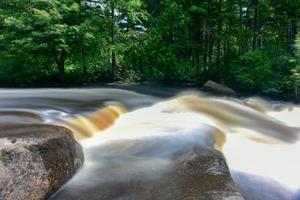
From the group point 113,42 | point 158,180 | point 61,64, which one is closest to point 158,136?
point 158,180

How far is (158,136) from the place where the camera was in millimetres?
7828

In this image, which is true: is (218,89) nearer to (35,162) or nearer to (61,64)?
(61,64)

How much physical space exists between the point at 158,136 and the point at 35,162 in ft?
11.1

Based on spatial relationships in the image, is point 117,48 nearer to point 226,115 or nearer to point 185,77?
point 185,77

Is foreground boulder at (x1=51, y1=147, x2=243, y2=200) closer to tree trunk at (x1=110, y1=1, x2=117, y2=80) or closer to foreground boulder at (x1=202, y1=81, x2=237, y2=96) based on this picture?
foreground boulder at (x1=202, y1=81, x2=237, y2=96)

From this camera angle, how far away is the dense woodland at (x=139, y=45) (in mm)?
16922

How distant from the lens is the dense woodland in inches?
666

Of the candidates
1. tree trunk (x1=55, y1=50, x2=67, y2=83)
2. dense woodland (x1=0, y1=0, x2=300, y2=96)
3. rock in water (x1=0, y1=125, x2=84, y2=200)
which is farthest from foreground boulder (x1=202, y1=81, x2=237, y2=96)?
rock in water (x1=0, y1=125, x2=84, y2=200)

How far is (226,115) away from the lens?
10898 mm

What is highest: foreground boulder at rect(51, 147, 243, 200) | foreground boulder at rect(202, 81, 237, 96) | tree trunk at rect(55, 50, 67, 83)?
tree trunk at rect(55, 50, 67, 83)

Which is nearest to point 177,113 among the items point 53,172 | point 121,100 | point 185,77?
point 121,100

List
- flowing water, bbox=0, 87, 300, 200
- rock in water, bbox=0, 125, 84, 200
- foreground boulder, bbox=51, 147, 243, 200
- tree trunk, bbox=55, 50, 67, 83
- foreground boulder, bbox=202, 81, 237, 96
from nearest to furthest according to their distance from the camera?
rock in water, bbox=0, 125, 84, 200 < foreground boulder, bbox=51, 147, 243, 200 < flowing water, bbox=0, 87, 300, 200 < foreground boulder, bbox=202, 81, 237, 96 < tree trunk, bbox=55, 50, 67, 83

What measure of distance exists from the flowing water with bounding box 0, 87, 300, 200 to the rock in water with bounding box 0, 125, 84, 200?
221 mm

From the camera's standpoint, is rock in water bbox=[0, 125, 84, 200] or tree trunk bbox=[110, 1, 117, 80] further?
tree trunk bbox=[110, 1, 117, 80]
